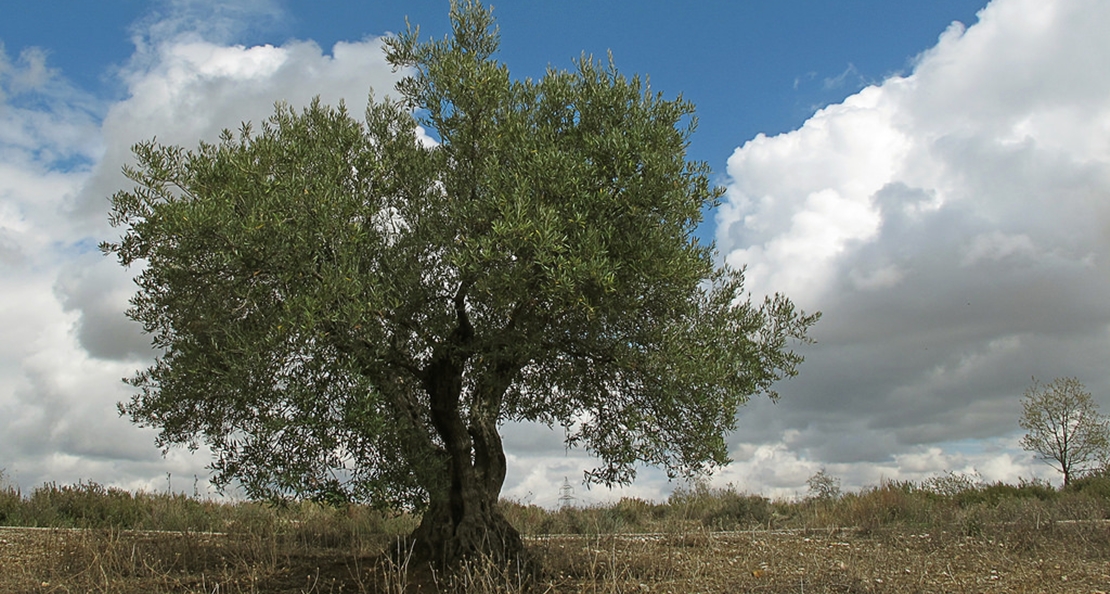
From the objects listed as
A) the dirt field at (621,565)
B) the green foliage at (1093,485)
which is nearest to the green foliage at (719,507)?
the dirt field at (621,565)

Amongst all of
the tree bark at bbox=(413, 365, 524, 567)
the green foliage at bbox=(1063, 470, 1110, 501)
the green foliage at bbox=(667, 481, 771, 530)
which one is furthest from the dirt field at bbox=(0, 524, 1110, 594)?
the green foliage at bbox=(1063, 470, 1110, 501)

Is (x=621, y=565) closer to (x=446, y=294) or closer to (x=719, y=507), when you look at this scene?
(x=446, y=294)

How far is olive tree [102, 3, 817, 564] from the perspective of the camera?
9.96 m

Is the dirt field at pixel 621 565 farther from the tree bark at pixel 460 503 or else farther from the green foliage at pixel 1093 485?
the green foliage at pixel 1093 485

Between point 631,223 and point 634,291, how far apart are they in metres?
0.93

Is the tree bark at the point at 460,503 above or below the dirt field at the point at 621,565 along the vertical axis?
above

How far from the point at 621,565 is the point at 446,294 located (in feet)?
18.6

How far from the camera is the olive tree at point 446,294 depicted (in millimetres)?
9961

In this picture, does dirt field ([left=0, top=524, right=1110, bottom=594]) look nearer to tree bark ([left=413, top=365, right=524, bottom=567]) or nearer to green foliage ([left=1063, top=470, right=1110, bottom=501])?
tree bark ([left=413, top=365, right=524, bottom=567])

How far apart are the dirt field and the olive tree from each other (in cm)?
147

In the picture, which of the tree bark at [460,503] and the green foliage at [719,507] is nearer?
the tree bark at [460,503]

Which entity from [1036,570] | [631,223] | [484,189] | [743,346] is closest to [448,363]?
[484,189]

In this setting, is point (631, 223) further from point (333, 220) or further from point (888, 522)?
point (888, 522)

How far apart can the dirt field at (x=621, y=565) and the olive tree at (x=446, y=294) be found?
147 cm
